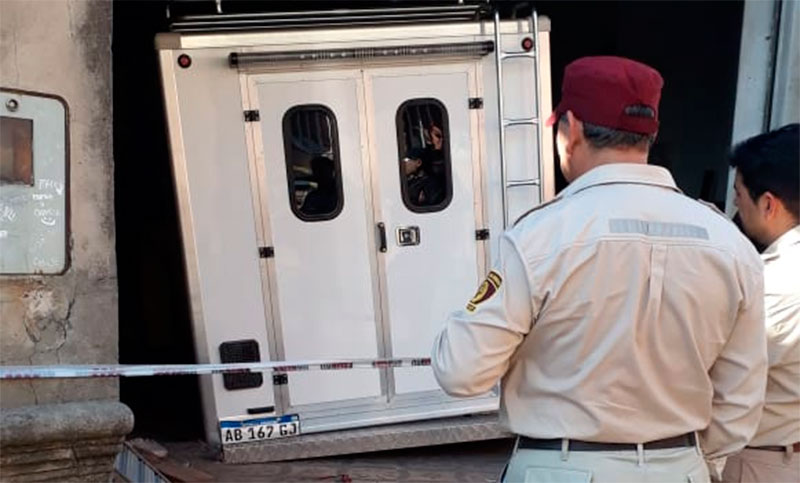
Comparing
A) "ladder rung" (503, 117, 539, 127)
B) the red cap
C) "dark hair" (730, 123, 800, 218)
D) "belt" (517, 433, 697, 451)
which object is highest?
"ladder rung" (503, 117, 539, 127)

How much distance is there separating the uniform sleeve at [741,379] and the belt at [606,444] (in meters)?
0.10

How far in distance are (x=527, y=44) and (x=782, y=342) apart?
269 cm

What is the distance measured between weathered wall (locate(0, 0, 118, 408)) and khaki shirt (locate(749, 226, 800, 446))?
2.28 m

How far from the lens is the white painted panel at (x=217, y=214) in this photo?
12.2 ft

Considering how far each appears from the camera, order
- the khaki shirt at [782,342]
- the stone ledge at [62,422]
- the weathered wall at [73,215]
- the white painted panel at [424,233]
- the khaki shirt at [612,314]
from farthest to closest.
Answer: the white painted panel at [424,233]
the weathered wall at [73,215]
the stone ledge at [62,422]
the khaki shirt at [782,342]
the khaki shirt at [612,314]

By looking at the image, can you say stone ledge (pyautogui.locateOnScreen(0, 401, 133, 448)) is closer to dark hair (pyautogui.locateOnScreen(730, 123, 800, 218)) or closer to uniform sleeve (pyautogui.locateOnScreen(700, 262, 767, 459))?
uniform sleeve (pyautogui.locateOnScreen(700, 262, 767, 459))

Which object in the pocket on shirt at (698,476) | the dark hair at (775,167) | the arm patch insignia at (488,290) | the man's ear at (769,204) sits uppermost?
the dark hair at (775,167)

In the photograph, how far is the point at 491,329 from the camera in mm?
1454

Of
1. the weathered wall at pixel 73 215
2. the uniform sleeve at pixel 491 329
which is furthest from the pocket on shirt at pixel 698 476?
the weathered wall at pixel 73 215

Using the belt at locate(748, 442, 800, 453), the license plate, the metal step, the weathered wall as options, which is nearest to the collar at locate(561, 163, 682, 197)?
the belt at locate(748, 442, 800, 453)

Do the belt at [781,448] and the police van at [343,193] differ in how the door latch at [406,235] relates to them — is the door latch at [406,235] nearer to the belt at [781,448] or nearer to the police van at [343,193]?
the police van at [343,193]

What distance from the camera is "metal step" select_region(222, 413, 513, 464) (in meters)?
3.94

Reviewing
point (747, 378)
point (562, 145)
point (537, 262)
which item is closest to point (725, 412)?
point (747, 378)

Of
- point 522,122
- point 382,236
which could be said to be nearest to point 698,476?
point 382,236
